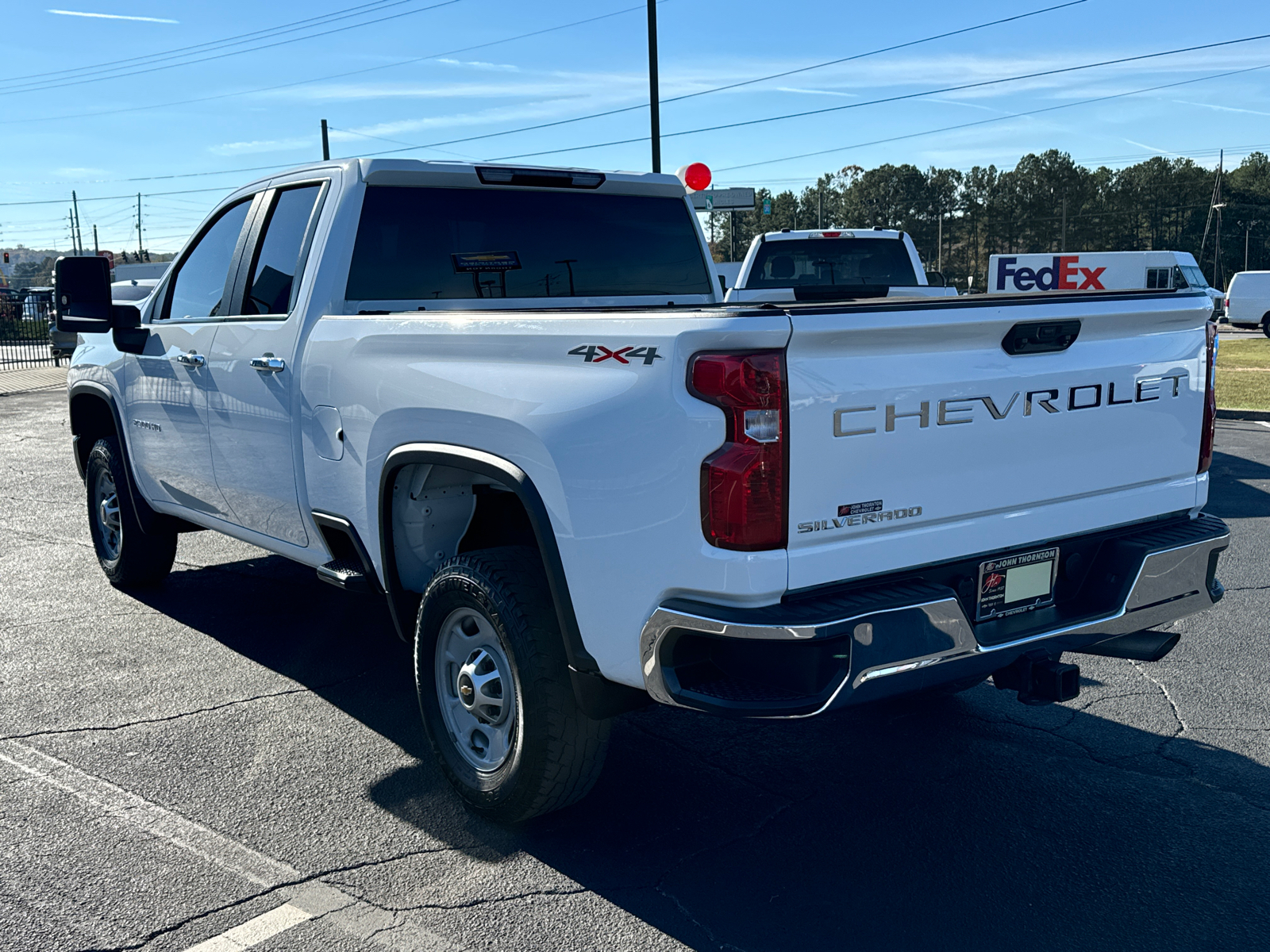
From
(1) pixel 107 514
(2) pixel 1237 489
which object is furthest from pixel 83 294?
(2) pixel 1237 489

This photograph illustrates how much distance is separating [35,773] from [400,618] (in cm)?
144

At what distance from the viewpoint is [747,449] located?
2918 mm

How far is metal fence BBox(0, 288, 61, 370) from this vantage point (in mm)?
31484

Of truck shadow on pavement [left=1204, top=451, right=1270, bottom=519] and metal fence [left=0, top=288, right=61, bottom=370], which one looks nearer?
truck shadow on pavement [left=1204, top=451, right=1270, bottom=519]

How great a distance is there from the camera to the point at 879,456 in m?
3.08

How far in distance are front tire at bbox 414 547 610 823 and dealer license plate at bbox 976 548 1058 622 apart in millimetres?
1255

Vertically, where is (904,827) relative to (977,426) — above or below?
below

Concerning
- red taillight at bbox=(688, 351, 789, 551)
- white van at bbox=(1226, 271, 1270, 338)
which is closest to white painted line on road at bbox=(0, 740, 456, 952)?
red taillight at bbox=(688, 351, 789, 551)

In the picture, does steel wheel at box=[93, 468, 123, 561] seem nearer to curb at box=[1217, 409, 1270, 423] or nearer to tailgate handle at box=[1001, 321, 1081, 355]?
tailgate handle at box=[1001, 321, 1081, 355]

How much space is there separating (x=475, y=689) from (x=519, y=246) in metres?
2.17

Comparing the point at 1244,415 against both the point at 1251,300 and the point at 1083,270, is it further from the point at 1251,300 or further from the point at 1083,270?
the point at 1251,300

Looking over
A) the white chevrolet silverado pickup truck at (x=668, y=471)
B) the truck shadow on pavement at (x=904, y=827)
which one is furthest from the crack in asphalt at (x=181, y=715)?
the white chevrolet silverado pickup truck at (x=668, y=471)

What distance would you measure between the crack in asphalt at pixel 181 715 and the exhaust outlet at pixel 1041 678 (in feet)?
10.0

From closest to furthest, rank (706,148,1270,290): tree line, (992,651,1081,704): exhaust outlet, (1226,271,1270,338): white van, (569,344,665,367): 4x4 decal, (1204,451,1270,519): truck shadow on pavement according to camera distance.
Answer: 1. (569,344,665,367): 4x4 decal
2. (992,651,1081,704): exhaust outlet
3. (1204,451,1270,519): truck shadow on pavement
4. (1226,271,1270,338): white van
5. (706,148,1270,290): tree line
